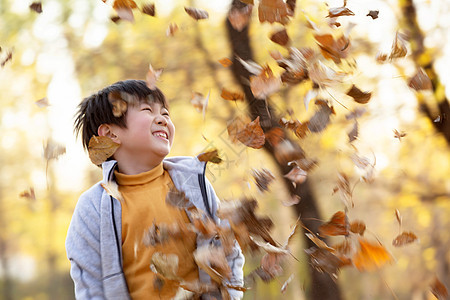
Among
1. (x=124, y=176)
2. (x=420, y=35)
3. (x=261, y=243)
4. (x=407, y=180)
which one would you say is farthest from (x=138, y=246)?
(x=407, y=180)

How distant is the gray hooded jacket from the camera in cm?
153

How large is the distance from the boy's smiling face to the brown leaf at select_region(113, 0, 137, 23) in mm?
290

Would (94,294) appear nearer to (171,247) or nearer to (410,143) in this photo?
(171,247)

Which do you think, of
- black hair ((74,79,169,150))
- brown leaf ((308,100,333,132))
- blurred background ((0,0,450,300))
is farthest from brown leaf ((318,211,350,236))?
black hair ((74,79,169,150))

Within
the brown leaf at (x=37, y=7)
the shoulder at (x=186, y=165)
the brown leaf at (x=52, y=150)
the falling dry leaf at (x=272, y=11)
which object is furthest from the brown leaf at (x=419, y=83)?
the brown leaf at (x=37, y=7)

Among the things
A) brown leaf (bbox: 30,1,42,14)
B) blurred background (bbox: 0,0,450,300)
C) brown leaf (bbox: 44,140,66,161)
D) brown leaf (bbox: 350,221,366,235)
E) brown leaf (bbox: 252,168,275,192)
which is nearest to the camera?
brown leaf (bbox: 350,221,366,235)

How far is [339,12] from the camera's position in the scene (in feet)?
5.28

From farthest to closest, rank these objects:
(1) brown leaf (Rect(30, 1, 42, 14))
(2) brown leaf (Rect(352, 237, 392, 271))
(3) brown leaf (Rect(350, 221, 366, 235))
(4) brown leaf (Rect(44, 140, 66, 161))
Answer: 1. (1) brown leaf (Rect(30, 1, 42, 14))
2. (4) brown leaf (Rect(44, 140, 66, 161))
3. (3) brown leaf (Rect(350, 221, 366, 235))
4. (2) brown leaf (Rect(352, 237, 392, 271))

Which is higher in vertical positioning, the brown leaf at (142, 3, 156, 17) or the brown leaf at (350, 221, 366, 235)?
the brown leaf at (142, 3, 156, 17)

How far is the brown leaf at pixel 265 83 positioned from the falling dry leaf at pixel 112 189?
1.77ft

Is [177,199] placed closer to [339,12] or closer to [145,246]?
[145,246]

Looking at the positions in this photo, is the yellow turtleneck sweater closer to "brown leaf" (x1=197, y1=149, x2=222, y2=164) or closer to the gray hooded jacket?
the gray hooded jacket

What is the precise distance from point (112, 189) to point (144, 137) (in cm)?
20

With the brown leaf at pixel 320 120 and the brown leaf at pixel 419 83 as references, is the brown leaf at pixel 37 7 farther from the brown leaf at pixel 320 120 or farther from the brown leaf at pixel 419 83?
the brown leaf at pixel 419 83
